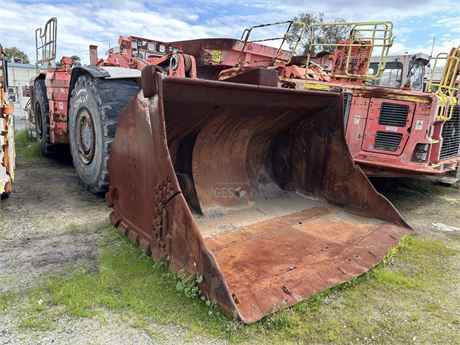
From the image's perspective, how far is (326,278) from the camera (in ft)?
8.98

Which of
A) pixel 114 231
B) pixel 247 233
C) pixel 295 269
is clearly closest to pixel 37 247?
pixel 114 231

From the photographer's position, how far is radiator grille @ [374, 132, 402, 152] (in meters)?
4.87

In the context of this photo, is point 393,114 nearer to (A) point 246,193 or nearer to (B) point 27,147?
(A) point 246,193

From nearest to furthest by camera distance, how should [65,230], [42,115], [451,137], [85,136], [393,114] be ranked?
[65,230] → [85,136] → [393,114] → [451,137] → [42,115]

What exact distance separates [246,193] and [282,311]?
67.7 inches

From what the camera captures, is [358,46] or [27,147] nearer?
[358,46]

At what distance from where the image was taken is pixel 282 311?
2.39 meters

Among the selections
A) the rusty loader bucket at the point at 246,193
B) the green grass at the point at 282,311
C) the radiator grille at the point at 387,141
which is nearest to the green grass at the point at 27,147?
the rusty loader bucket at the point at 246,193

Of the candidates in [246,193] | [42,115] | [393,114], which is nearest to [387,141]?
[393,114]

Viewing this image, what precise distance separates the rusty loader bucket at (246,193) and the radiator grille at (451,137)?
195cm

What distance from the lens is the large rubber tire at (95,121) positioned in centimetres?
411

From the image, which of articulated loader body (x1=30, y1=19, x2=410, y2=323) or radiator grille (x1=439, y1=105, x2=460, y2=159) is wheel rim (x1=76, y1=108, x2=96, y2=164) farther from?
radiator grille (x1=439, y1=105, x2=460, y2=159)

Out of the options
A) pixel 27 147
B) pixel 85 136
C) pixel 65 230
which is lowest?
pixel 27 147

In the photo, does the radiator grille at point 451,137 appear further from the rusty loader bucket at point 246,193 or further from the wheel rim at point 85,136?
the wheel rim at point 85,136
